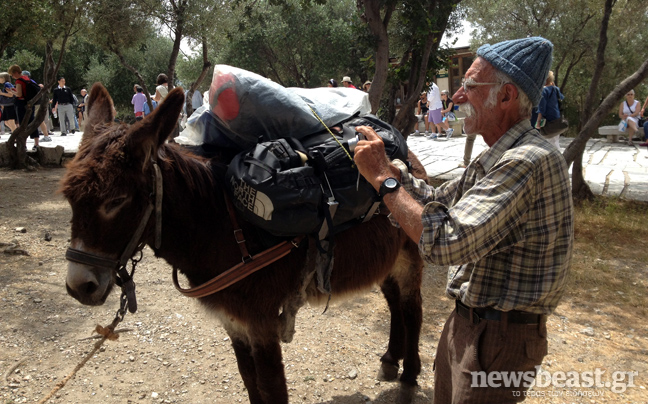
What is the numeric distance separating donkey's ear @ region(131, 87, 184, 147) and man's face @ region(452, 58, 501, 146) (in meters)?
1.14

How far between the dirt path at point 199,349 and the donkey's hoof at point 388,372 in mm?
48

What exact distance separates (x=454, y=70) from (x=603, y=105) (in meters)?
19.2

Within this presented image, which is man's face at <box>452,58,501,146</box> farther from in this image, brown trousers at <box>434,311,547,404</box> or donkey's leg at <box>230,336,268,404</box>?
donkey's leg at <box>230,336,268,404</box>

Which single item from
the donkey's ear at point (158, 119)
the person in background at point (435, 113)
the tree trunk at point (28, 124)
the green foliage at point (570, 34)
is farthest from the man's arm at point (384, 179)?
the green foliage at point (570, 34)

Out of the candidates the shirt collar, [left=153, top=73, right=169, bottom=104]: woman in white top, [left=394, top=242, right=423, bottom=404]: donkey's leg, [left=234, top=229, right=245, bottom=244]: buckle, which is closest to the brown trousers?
the shirt collar

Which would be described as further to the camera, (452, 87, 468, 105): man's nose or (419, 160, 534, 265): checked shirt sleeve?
(452, 87, 468, 105): man's nose

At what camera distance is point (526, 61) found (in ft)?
5.20

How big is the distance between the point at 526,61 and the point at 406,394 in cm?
261

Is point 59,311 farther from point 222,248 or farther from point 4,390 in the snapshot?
point 222,248

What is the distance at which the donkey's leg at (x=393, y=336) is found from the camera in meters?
3.59

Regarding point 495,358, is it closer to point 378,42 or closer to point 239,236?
point 239,236

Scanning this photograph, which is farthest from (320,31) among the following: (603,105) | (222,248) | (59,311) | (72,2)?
(222,248)

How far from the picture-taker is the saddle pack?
2.15 meters

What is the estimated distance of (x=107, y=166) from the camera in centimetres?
190
